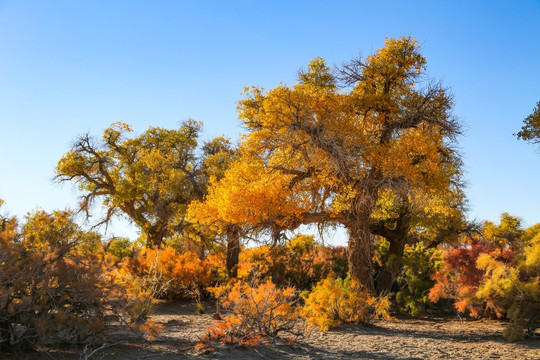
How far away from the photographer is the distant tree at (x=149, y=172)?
19.9 meters

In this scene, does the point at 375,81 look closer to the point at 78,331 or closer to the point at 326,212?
the point at 326,212

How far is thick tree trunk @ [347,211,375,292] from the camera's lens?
46.1 feet

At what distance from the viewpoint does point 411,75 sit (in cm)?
1458

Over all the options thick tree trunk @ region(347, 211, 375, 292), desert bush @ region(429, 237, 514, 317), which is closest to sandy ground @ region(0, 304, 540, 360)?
desert bush @ region(429, 237, 514, 317)

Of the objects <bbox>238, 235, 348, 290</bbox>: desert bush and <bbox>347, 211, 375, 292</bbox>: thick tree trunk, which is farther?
<bbox>238, 235, 348, 290</bbox>: desert bush

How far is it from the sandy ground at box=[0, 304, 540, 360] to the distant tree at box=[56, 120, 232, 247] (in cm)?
779

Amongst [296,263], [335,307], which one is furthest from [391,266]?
[335,307]

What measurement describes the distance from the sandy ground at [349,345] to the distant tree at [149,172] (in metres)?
7.79

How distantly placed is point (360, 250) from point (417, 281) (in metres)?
2.73

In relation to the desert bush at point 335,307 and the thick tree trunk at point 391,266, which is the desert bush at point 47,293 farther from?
the thick tree trunk at point 391,266

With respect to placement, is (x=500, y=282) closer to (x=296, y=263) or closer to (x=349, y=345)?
(x=349, y=345)

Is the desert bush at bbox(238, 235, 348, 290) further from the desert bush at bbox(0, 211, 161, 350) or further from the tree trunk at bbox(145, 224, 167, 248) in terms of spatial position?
the desert bush at bbox(0, 211, 161, 350)

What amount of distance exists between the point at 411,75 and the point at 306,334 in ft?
28.8

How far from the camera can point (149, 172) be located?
69.4ft
